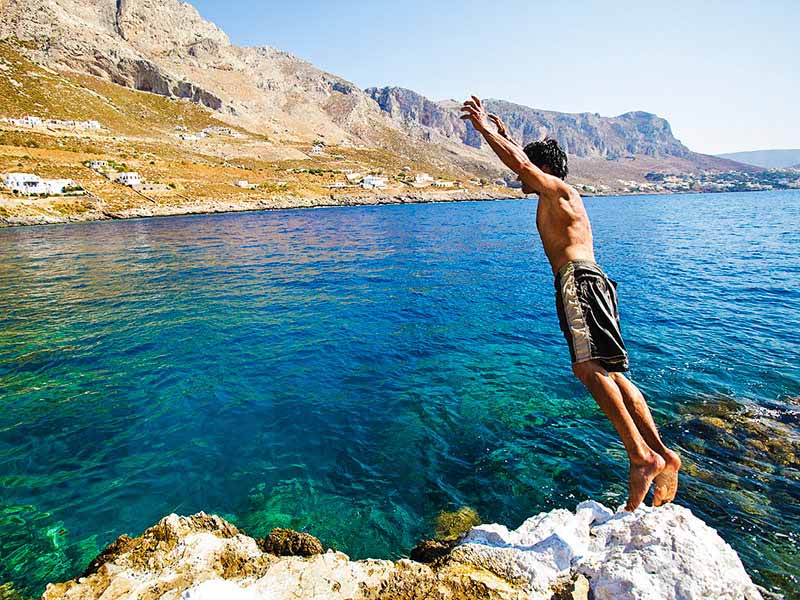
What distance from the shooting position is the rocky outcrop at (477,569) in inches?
110

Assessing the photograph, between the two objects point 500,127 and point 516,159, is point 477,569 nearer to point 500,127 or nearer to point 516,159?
point 516,159

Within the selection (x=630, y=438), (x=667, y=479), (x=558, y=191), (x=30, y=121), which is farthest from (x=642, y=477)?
(x=30, y=121)

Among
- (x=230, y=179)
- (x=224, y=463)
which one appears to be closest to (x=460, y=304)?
(x=224, y=463)

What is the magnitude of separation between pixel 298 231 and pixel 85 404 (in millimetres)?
42729

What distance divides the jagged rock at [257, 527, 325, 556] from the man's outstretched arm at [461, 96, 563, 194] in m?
4.10

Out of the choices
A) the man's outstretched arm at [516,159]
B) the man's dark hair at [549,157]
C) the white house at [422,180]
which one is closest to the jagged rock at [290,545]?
the man's outstretched arm at [516,159]

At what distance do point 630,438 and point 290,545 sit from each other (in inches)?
132

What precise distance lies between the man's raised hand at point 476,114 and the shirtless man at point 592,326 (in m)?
0.01

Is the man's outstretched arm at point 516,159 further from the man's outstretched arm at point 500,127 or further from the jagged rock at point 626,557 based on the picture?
the jagged rock at point 626,557

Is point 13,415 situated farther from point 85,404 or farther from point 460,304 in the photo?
point 460,304

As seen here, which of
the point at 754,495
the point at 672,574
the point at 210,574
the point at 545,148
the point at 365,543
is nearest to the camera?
the point at 672,574

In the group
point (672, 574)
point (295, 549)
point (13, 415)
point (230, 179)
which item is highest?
point (230, 179)

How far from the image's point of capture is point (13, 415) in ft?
28.0

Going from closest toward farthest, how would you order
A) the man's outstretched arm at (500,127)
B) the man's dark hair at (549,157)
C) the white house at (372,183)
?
the man's outstretched arm at (500,127) < the man's dark hair at (549,157) < the white house at (372,183)
